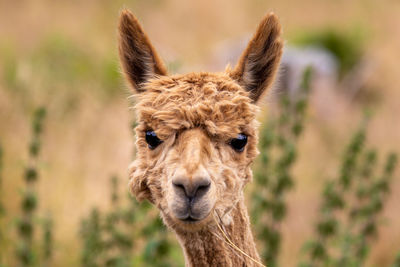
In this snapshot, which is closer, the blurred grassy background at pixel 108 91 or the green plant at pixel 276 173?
the green plant at pixel 276 173

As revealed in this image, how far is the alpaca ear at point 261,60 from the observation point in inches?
143

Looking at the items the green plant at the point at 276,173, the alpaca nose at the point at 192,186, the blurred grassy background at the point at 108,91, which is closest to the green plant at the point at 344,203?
the green plant at the point at 276,173

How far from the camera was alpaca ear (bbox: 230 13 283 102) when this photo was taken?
3.63 m

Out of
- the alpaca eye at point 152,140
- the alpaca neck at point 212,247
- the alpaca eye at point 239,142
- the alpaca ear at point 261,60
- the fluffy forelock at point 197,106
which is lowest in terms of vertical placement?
the alpaca neck at point 212,247

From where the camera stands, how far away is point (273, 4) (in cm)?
2295

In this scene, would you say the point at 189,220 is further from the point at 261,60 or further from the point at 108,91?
the point at 108,91

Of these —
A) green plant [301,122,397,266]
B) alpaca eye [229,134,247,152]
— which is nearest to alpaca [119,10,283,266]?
alpaca eye [229,134,247,152]

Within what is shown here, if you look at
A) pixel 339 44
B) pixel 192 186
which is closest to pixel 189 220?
pixel 192 186

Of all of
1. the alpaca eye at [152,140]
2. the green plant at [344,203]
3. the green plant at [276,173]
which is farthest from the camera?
the green plant at [276,173]

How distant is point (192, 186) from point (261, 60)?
136 cm

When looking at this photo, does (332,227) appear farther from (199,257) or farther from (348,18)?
(348,18)

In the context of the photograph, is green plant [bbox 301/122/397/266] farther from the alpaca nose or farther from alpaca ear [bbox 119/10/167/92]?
the alpaca nose

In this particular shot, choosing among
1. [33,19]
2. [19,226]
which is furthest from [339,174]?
[33,19]

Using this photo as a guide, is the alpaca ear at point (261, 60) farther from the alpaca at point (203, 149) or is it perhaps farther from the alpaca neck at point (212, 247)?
the alpaca neck at point (212, 247)
